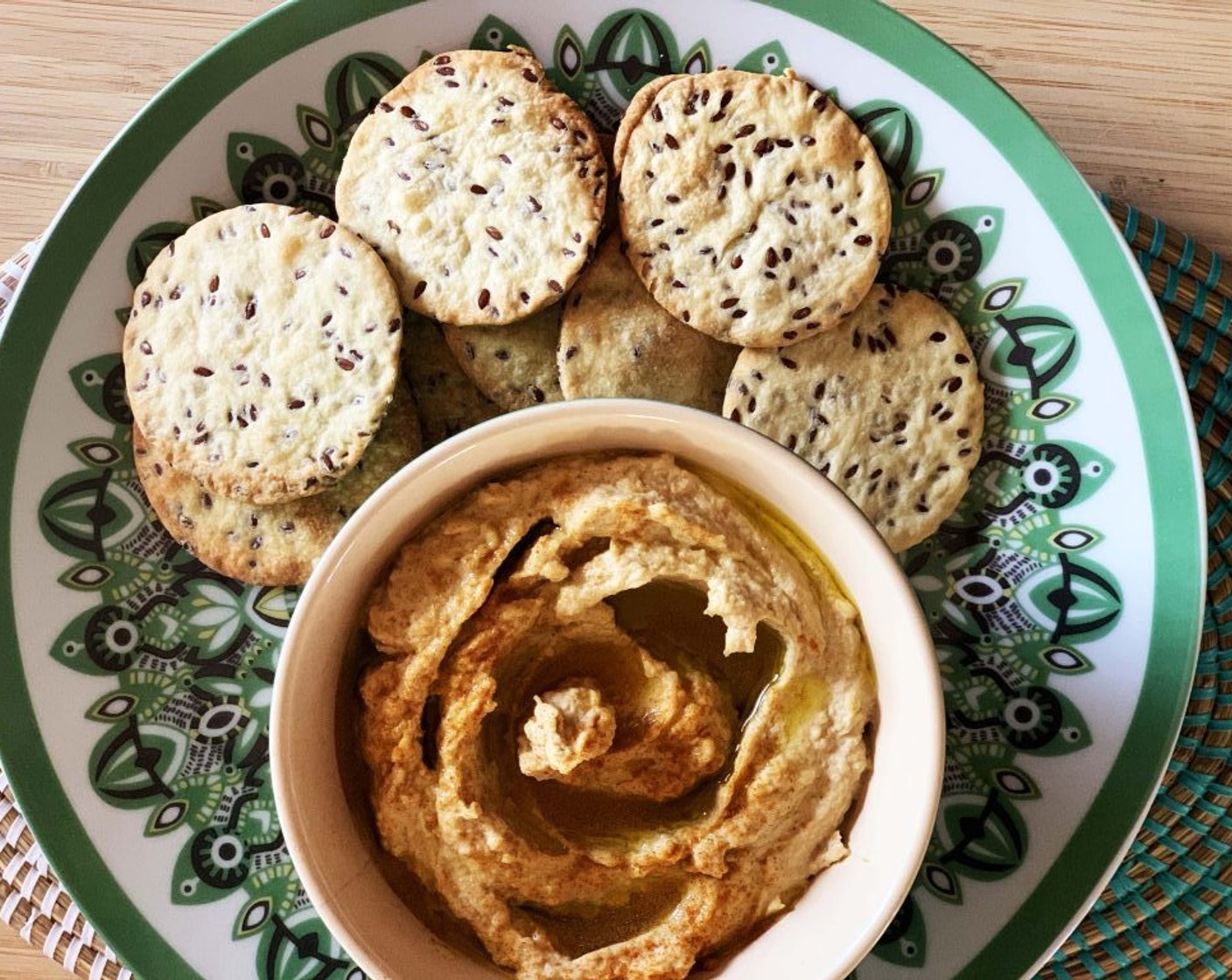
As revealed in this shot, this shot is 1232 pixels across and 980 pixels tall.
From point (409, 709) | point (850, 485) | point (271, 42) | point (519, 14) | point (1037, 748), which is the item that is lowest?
point (409, 709)

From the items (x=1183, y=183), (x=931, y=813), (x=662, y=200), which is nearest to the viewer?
(x=931, y=813)

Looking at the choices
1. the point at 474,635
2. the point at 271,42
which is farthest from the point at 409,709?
the point at 271,42

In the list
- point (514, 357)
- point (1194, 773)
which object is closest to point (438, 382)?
point (514, 357)

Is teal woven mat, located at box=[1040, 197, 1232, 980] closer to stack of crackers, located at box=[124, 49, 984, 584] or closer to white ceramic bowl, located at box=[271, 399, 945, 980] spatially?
stack of crackers, located at box=[124, 49, 984, 584]

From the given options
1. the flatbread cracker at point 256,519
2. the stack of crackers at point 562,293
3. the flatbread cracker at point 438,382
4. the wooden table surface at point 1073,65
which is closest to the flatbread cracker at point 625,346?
the stack of crackers at point 562,293

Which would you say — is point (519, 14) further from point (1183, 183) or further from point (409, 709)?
point (1183, 183)

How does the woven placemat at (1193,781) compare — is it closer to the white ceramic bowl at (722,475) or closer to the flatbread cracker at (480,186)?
the white ceramic bowl at (722,475)

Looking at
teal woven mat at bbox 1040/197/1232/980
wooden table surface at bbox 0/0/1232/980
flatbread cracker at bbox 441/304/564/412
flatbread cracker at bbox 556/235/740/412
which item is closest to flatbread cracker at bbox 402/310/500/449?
flatbread cracker at bbox 441/304/564/412
